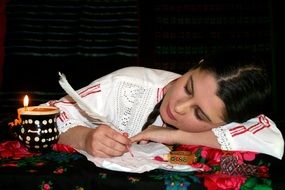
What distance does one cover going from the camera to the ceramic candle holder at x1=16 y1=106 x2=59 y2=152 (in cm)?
91

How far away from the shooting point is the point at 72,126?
113 cm

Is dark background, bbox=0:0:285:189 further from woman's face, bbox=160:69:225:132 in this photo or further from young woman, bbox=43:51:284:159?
woman's face, bbox=160:69:225:132

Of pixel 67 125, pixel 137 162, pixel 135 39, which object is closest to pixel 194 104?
pixel 137 162

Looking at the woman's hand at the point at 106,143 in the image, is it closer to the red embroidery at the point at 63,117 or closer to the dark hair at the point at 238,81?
the red embroidery at the point at 63,117

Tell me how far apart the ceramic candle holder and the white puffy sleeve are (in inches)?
19.8

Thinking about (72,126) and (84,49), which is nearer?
(72,126)

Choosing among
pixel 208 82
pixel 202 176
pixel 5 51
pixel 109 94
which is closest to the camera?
pixel 202 176

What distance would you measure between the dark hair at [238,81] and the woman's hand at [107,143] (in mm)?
292

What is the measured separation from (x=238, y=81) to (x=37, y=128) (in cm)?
53

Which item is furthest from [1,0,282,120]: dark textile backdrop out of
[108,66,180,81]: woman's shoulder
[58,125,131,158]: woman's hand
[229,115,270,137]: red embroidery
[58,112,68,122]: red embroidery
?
[58,125,131,158]: woman's hand

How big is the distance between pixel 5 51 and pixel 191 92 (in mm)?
1501

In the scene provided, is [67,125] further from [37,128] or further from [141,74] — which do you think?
[141,74]

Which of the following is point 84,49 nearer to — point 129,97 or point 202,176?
point 129,97

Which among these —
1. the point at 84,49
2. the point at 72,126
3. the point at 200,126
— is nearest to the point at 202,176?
the point at 200,126
